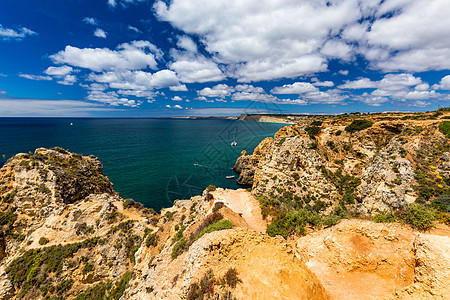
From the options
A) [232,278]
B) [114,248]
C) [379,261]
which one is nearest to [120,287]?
[114,248]

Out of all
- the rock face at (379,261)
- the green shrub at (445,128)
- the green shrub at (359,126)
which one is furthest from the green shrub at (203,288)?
the green shrub at (359,126)

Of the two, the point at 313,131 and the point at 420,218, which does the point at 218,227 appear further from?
the point at 313,131

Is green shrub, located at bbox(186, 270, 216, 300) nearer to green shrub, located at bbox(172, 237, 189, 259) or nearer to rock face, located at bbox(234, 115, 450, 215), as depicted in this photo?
green shrub, located at bbox(172, 237, 189, 259)

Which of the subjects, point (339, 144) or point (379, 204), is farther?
point (339, 144)

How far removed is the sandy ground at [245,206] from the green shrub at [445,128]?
2588 cm

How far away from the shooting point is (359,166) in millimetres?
27953

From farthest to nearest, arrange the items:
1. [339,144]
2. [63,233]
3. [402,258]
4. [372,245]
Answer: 1. [339,144]
2. [63,233]
3. [372,245]
4. [402,258]

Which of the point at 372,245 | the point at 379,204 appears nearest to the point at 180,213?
the point at 372,245

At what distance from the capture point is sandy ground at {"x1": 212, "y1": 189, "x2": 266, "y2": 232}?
705 inches

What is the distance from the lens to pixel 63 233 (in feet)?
74.5

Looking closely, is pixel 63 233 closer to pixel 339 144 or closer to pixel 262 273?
pixel 262 273

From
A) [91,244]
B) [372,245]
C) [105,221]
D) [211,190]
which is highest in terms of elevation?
[372,245]

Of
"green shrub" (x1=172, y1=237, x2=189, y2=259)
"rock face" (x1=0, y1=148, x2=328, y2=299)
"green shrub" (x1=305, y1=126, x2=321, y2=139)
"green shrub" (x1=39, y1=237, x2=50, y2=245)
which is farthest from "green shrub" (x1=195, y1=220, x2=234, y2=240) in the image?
"green shrub" (x1=305, y1=126, x2=321, y2=139)

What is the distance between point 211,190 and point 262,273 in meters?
19.1
